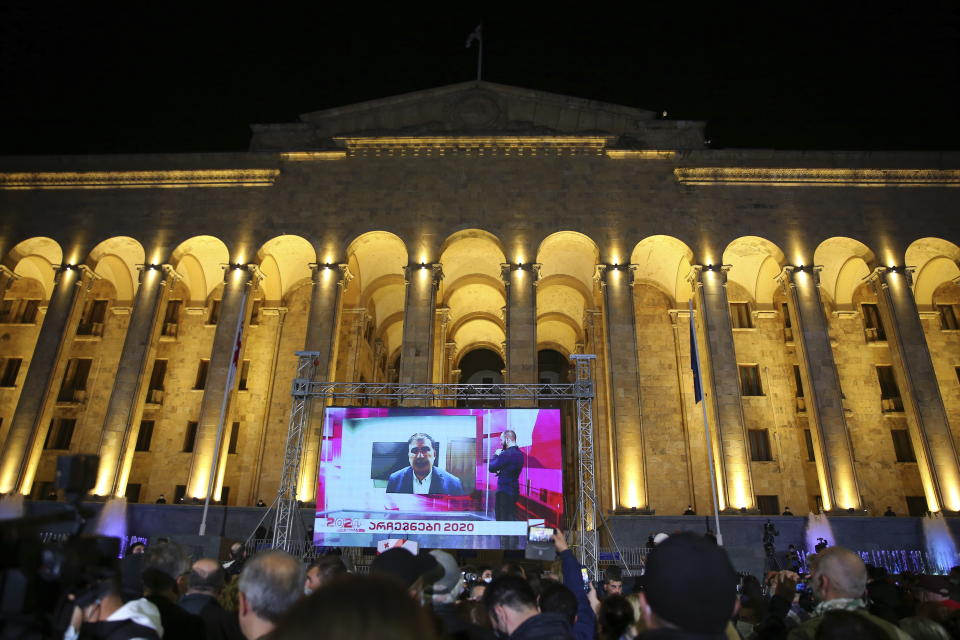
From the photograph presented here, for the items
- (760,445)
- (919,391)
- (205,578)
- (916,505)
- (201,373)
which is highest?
(201,373)

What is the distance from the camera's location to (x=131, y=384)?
2411cm

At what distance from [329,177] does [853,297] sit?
2396cm

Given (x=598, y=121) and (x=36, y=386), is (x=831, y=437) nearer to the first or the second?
(x=598, y=121)

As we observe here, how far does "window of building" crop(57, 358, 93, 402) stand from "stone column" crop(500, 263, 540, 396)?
762 inches

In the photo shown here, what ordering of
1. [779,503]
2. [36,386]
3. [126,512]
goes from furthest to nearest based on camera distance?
[779,503], [36,386], [126,512]

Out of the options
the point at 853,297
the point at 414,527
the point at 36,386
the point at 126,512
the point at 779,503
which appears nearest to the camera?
the point at 414,527

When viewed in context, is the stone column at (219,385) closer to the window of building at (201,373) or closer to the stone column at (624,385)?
the window of building at (201,373)

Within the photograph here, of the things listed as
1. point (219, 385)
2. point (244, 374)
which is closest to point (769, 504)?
point (219, 385)

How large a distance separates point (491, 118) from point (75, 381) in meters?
22.0

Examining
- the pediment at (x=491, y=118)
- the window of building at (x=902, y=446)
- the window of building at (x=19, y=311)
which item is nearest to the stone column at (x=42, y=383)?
the window of building at (x=19, y=311)

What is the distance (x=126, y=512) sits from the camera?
2138 centimetres

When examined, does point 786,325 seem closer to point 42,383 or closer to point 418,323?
point 418,323

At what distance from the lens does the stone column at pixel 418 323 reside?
77.9 ft

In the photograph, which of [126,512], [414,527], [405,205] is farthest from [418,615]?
[405,205]
